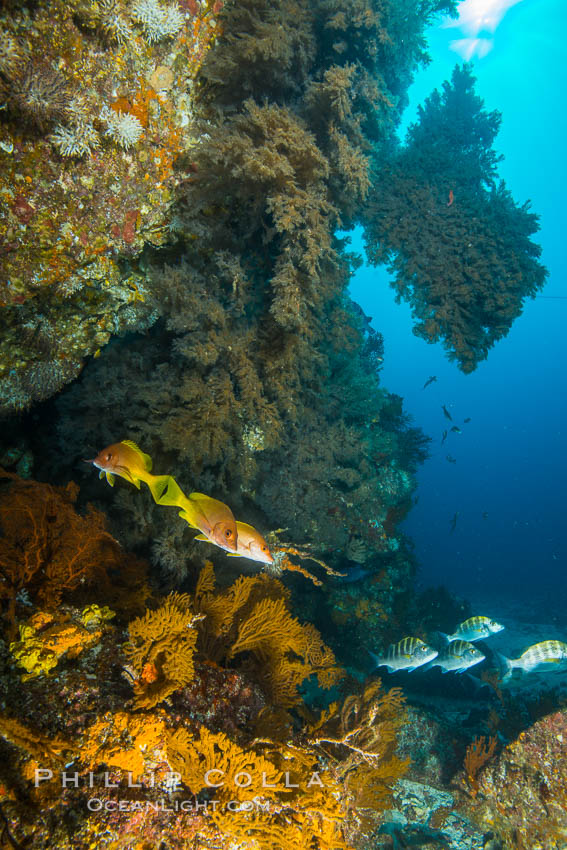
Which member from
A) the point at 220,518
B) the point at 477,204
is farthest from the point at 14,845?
the point at 477,204

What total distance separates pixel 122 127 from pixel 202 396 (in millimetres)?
2619

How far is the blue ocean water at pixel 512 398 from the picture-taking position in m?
44.1

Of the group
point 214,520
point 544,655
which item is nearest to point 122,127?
point 214,520

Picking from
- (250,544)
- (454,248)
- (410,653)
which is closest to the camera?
(250,544)

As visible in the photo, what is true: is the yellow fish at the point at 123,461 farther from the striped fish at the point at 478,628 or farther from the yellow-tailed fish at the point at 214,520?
the striped fish at the point at 478,628

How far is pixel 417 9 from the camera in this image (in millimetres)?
5828

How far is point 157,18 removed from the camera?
11.3ft

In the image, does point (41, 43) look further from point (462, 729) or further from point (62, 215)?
point (462, 729)

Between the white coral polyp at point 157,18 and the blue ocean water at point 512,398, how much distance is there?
467 inches

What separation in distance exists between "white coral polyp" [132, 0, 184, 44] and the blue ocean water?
38.9ft

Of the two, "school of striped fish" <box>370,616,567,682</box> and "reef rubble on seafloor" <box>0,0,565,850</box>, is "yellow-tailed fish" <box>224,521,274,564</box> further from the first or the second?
"school of striped fish" <box>370,616,567,682</box>

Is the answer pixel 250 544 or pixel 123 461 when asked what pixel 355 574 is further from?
pixel 123 461

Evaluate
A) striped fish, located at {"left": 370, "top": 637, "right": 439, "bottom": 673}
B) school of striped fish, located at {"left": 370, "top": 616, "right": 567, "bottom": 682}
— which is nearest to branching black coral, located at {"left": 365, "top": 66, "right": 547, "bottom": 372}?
striped fish, located at {"left": 370, "top": 637, "right": 439, "bottom": 673}

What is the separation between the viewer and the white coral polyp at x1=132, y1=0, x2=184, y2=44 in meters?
3.38
